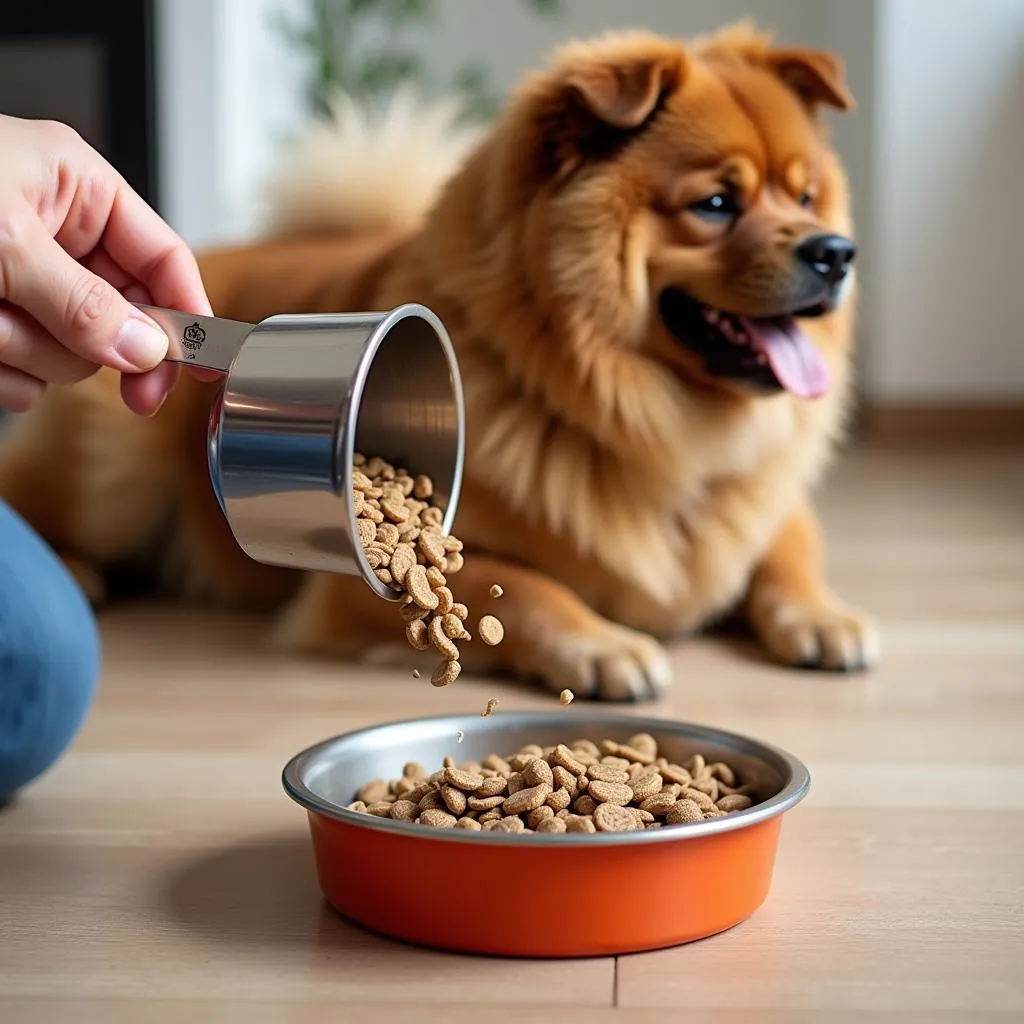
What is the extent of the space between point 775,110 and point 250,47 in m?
Answer: 3.09

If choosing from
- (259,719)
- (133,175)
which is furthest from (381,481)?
(133,175)

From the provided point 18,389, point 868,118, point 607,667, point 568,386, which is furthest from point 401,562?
point 868,118

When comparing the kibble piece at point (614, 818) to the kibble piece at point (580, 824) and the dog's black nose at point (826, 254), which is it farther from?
the dog's black nose at point (826, 254)

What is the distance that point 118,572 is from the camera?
2.49 metres

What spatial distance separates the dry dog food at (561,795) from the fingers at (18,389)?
414mm

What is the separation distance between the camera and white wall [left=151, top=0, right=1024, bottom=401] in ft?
13.6

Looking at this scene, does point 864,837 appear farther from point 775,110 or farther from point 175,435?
point 175,435

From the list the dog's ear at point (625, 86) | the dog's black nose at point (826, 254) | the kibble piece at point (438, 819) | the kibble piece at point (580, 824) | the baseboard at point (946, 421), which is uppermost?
the dog's ear at point (625, 86)

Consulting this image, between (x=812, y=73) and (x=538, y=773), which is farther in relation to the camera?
(x=812, y=73)

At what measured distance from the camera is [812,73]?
1.95m

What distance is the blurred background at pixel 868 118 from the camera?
13.4 feet

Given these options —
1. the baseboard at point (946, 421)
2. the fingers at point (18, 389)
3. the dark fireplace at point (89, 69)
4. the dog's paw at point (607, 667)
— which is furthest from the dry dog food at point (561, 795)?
the baseboard at point (946, 421)

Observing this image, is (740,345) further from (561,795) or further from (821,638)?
(561,795)

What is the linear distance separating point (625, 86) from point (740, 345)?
1.15 feet
